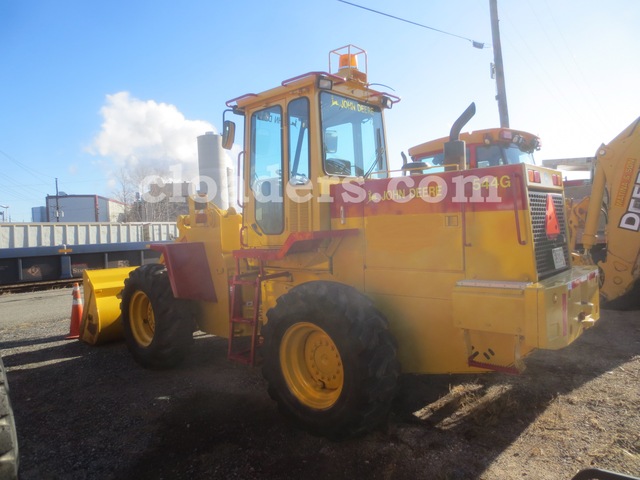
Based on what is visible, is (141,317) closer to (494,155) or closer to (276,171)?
(276,171)

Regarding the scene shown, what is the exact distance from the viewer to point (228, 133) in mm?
4766

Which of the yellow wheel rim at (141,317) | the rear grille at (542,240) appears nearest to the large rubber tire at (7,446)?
the rear grille at (542,240)

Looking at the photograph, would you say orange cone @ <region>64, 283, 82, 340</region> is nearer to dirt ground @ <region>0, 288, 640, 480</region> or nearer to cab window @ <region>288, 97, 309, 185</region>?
dirt ground @ <region>0, 288, 640, 480</region>

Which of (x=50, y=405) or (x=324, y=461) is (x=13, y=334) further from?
(x=324, y=461)

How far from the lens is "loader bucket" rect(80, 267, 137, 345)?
6.40 metres

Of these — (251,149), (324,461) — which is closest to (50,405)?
(324,461)

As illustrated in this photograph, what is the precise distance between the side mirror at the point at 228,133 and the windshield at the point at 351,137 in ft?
3.42

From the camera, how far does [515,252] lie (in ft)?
10.8

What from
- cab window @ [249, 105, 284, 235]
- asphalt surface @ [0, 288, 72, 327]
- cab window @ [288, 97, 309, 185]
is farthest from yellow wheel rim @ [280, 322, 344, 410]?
asphalt surface @ [0, 288, 72, 327]

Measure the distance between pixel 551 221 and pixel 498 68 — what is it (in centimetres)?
1077

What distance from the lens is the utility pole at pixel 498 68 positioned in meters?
12.7

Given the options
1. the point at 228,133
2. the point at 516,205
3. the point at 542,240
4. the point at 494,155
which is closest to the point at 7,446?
the point at 516,205

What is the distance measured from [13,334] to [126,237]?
8.20 m

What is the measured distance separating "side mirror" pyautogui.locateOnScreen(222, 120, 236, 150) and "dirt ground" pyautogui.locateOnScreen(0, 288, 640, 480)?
2523 millimetres
